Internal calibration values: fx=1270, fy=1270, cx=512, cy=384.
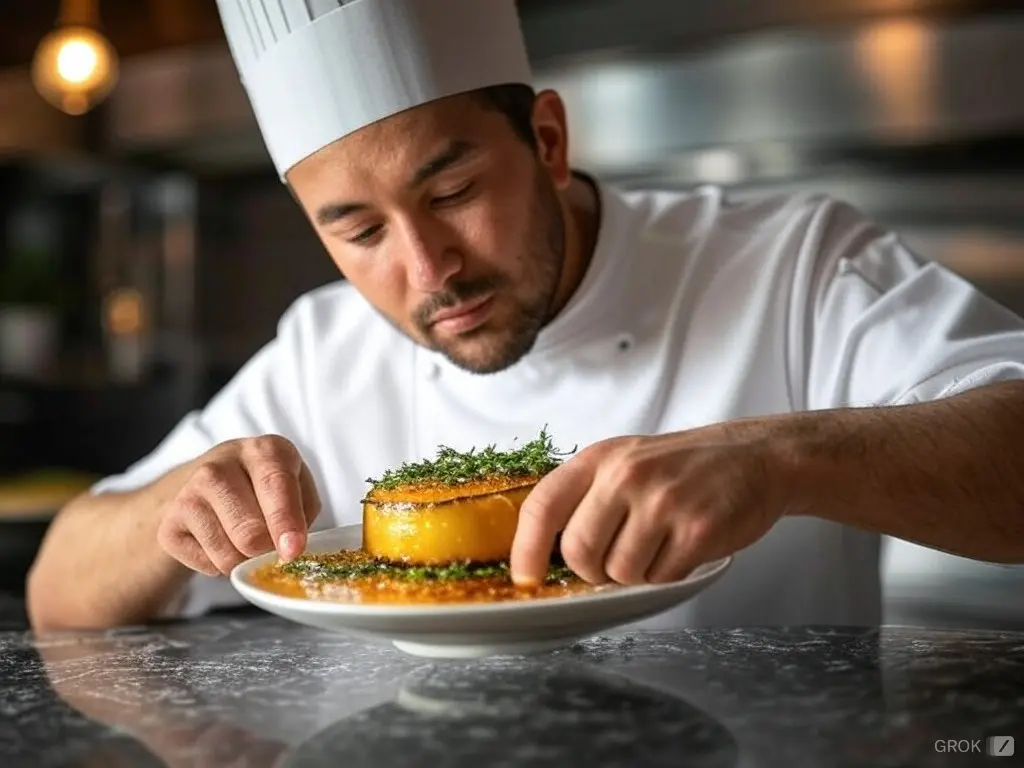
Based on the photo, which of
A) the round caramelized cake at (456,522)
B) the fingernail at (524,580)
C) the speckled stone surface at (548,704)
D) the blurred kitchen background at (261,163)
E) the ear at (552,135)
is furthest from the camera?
the blurred kitchen background at (261,163)

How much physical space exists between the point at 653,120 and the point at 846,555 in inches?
87.6

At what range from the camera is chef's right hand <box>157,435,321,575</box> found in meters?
1.28

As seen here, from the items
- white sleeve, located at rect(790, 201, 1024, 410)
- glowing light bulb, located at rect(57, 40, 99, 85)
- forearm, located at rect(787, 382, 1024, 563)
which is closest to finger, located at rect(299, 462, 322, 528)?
forearm, located at rect(787, 382, 1024, 563)

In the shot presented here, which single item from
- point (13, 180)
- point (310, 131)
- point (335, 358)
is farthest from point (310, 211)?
point (13, 180)

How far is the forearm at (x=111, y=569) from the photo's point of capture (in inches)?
64.6

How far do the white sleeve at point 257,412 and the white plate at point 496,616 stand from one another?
3.12ft

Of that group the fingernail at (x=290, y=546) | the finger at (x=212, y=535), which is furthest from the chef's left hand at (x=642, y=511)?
the finger at (x=212, y=535)

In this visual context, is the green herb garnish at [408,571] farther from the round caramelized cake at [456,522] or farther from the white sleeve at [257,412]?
the white sleeve at [257,412]

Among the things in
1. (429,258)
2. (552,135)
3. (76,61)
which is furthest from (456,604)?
(76,61)

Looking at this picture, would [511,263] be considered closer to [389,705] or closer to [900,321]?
[900,321]

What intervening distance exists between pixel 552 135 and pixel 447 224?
31cm

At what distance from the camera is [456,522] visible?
1.18 metres

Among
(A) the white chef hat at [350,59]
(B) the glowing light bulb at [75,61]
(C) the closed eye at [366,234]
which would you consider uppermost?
(B) the glowing light bulb at [75,61]

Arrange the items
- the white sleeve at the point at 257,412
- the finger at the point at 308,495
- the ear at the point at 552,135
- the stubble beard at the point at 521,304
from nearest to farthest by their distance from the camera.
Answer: the finger at the point at 308,495, the stubble beard at the point at 521,304, the ear at the point at 552,135, the white sleeve at the point at 257,412
